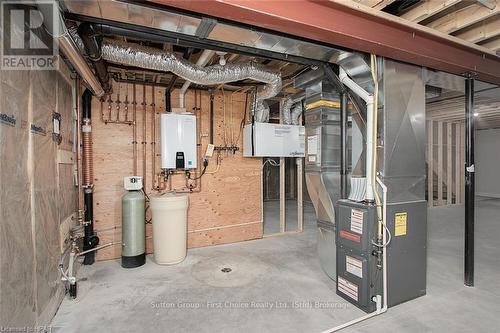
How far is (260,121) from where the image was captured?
400cm

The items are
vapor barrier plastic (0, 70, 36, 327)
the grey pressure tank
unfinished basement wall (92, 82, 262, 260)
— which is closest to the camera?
vapor barrier plastic (0, 70, 36, 327)

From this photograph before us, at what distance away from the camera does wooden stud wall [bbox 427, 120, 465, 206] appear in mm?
7004

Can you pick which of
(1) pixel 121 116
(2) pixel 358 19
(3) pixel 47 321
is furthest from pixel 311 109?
(3) pixel 47 321

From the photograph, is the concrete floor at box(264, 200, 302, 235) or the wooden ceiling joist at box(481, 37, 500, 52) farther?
the concrete floor at box(264, 200, 302, 235)

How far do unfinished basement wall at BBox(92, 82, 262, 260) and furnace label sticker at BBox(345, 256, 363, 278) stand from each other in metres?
2.11

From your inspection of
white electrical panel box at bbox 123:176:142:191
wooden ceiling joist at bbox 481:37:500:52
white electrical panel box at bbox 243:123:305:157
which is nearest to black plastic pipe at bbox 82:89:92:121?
white electrical panel box at bbox 123:176:142:191

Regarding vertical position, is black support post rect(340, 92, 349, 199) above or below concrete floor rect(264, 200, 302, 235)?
above

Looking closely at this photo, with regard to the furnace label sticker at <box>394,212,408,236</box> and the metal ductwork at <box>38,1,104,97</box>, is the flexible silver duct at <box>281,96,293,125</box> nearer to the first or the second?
the furnace label sticker at <box>394,212,408,236</box>

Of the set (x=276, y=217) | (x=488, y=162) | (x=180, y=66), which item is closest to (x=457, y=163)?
(x=488, y=162)

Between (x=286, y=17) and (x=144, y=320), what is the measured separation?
7.74 feet

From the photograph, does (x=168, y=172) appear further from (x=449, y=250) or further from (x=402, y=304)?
(x=449, y=250)

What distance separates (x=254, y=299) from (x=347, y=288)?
2.68 ft

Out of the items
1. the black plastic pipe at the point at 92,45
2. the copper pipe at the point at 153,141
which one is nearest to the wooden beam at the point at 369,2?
the black plastic pipe at the point at 92,45

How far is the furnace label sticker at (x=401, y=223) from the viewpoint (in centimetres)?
223
